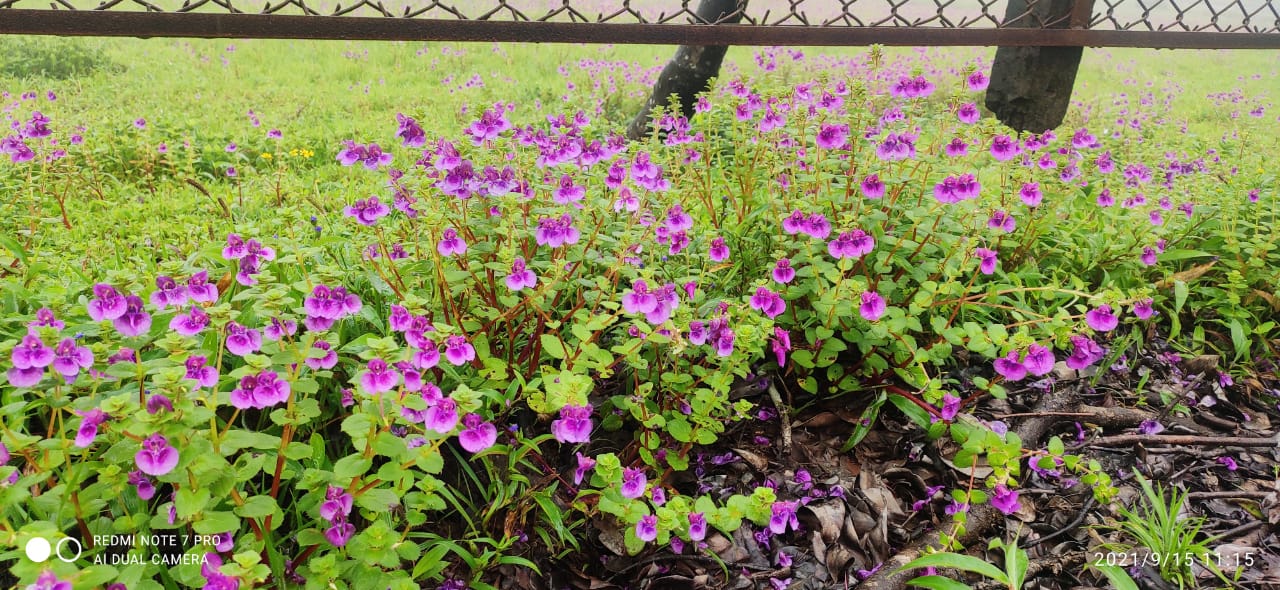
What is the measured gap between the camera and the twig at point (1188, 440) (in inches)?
87.7

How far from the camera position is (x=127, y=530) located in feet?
4.84

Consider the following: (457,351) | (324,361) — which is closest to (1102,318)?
(457,351)

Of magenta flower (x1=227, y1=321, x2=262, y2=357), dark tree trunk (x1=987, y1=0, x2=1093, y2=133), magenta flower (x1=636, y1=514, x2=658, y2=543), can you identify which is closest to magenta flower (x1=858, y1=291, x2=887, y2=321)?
magenta flower (x1=636, y1=514, x2=658, y2=543)

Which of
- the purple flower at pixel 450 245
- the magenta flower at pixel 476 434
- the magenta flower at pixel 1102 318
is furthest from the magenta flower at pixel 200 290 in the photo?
the magenta flower at pixel 1102 318

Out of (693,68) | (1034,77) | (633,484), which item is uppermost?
(1034,77)

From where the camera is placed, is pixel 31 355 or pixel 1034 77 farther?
pixel 1034 77

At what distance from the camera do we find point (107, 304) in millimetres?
1424

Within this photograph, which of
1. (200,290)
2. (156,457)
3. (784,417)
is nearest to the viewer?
(156,457)

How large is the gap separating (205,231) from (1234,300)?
160 inches

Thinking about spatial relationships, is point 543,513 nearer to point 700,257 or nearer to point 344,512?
point 344,512

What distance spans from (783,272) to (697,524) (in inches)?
29.2

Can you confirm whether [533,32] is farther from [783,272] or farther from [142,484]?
[142,484]

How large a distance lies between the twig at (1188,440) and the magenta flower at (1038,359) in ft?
1.88

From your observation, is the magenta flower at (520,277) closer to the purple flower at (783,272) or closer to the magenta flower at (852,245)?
the purple flower at (783,272)
